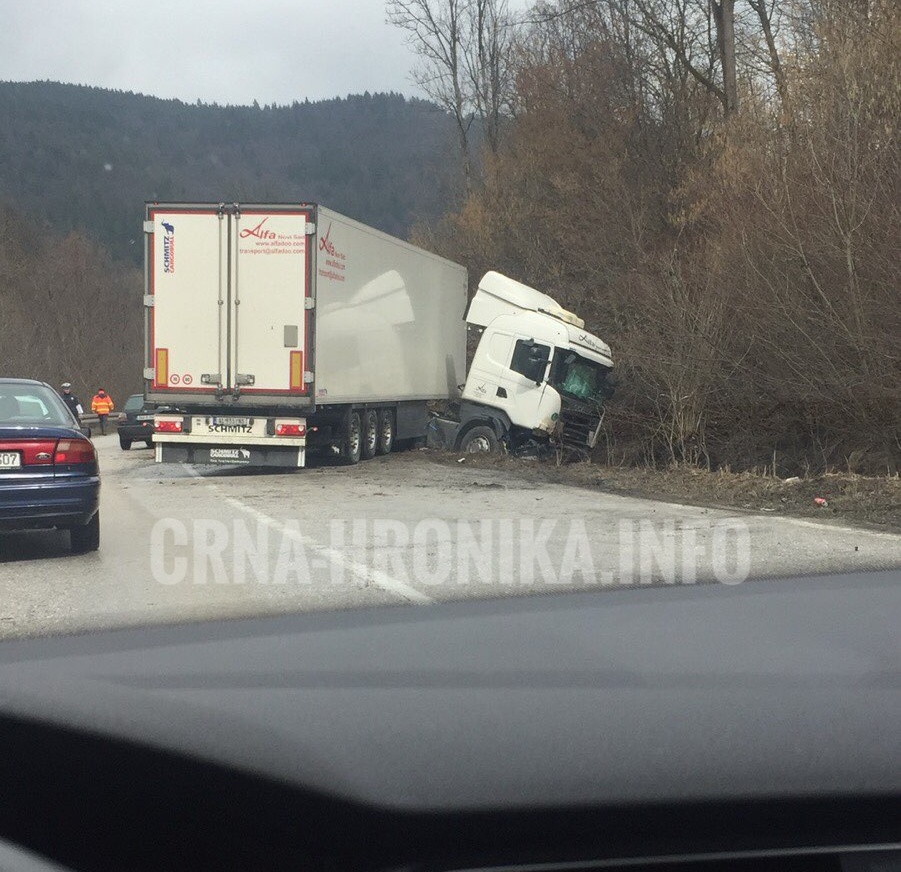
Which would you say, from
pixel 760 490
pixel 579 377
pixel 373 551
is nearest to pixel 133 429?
pixel 579 377

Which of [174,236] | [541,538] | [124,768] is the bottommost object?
[541,538]

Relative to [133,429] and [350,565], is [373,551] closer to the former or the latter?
[350,565]

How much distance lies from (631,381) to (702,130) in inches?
359

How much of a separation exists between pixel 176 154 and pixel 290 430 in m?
112

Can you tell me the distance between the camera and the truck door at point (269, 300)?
712 inches

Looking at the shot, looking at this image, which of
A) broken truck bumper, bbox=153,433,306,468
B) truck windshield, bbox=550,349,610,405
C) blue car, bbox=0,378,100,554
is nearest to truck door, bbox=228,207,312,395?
broken truck bumper, bbox=153,433,306,468

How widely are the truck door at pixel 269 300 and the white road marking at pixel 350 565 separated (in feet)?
16.2

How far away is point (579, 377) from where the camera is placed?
74.2 feet

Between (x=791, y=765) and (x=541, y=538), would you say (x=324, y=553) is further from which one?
(x=791, y=765)

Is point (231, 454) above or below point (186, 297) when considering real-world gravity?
below

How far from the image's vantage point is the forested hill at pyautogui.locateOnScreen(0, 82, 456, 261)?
102 m

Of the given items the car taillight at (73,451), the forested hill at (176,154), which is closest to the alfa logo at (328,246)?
the car taillight at (73,451)

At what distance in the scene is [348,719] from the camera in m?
1.69

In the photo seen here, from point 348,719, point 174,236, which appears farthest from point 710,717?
point 174,236
